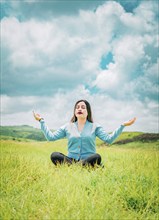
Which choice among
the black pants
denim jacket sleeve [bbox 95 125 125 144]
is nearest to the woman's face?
denim jacket sleeve [bbox 95 125 125 144]

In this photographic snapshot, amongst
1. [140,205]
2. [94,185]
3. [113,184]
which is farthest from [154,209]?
[94,185]

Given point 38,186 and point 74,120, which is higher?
point 74,120

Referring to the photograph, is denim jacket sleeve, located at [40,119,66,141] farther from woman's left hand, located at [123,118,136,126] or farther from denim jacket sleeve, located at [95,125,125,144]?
woman's left hand, located at [123,118,136,126]

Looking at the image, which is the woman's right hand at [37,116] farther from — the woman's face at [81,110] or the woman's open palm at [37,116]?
the woman's face at [81,110]

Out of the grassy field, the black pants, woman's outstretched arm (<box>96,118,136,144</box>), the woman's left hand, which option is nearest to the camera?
the grassy field

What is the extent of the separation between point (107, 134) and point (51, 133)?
1.45 meters

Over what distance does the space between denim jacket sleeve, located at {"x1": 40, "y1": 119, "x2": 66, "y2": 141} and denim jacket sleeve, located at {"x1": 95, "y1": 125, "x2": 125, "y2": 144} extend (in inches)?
36.0

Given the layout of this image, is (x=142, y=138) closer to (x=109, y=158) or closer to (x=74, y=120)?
(x=109, y=158)

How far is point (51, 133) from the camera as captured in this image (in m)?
7.41

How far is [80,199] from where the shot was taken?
4.06 m

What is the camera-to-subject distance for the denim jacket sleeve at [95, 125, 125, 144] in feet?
22.3

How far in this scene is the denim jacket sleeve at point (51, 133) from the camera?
7293mm

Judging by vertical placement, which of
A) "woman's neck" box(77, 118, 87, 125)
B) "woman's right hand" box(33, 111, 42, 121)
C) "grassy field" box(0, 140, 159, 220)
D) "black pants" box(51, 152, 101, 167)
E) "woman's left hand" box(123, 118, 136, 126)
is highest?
"woman's right hand" box(33, 111, 42, 121)

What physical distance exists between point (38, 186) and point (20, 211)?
40.7 inches
